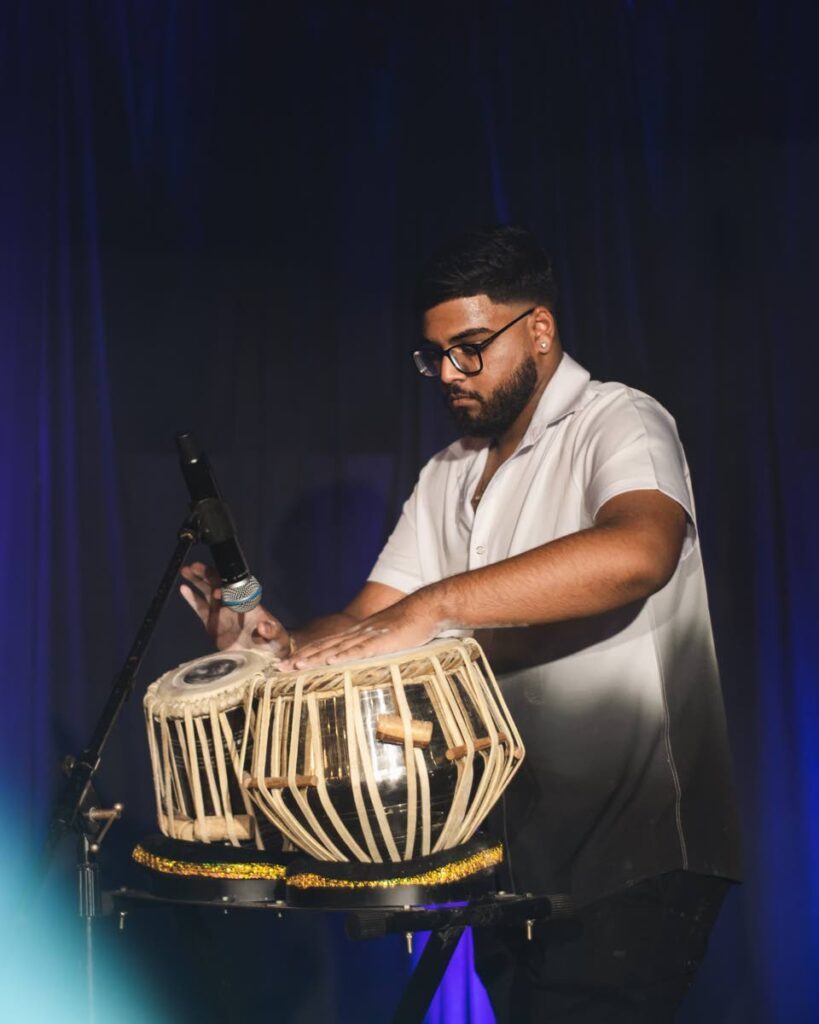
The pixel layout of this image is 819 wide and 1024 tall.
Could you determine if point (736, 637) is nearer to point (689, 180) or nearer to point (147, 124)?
point (689, 180)

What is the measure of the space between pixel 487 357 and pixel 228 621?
2.70 ft

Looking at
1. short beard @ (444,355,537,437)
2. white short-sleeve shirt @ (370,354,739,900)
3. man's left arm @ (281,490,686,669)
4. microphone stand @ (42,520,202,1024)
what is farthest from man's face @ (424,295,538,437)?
microphone stand @ (42,520,202,1024)

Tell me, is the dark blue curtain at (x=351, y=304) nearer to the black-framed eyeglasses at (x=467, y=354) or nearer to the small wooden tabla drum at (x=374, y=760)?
the black-framed eyeglasses at (x=467, y=354)

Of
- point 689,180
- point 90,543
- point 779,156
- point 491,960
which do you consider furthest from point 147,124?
point 491,960

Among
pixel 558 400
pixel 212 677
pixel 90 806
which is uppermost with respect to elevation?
pixel 558 400

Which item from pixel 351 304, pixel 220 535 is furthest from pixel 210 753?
pixel 351 304

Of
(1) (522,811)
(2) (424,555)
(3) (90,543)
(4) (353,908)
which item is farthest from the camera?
(3) (90,543)

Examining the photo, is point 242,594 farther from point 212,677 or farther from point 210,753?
point 210,753

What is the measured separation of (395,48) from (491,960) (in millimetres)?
2819

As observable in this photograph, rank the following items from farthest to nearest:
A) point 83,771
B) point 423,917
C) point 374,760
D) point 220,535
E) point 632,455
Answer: point 632,455 → point 220,535 → point 83,771 → point 374,760 → point 423,917

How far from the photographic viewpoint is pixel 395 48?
3.99m

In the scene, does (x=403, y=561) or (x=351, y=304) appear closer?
(x=403, y=561)

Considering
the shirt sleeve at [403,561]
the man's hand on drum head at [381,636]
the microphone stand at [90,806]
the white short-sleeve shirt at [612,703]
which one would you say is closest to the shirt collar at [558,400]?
the white short-sleeve shirt at [612,703]

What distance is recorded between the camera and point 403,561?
10.2ft
